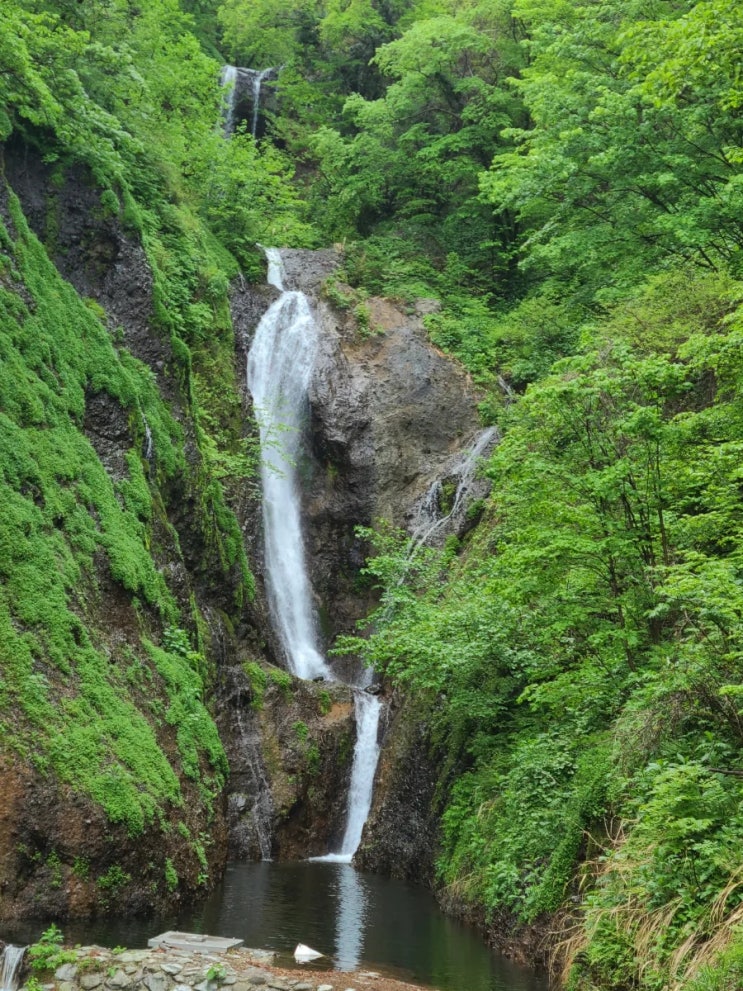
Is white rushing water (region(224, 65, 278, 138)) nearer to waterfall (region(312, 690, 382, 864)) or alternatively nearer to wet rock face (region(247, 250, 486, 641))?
wet rock face (region(247, 250, 486, 641))

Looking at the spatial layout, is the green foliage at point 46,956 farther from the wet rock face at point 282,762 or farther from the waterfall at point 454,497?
the waterfall at point 454,497

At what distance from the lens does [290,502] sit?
22625 mm

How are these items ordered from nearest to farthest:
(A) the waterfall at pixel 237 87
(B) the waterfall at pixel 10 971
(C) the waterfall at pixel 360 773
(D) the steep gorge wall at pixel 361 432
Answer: (B) the waterfall at pixel 10 971 → (C) the waterfall at pixel 360 773 → (D) the steep gorge wall at pixel 361 432 → (A) the waterfall at pixel 237 87

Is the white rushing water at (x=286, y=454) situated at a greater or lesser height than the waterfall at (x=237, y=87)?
lesser

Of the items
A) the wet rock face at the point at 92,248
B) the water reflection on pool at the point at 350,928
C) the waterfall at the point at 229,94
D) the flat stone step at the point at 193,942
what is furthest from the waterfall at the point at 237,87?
the flat stone step at the point at 193,942

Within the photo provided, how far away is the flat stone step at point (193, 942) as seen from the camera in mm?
8758

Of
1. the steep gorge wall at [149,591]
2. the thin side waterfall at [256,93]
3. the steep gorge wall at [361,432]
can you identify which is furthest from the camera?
the thin side waterfall at [256,93]

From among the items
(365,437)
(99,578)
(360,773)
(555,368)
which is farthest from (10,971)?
(365,437)

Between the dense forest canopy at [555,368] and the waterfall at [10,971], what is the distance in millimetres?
4972

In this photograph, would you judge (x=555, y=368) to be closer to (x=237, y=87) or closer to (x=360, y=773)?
(x=360, y=773)

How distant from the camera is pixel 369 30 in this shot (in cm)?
3588

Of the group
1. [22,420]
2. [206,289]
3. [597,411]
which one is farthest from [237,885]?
[206,289]

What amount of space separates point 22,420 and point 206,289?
983 centimetres

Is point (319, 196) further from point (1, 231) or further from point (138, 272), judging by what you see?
point (1, 231)
